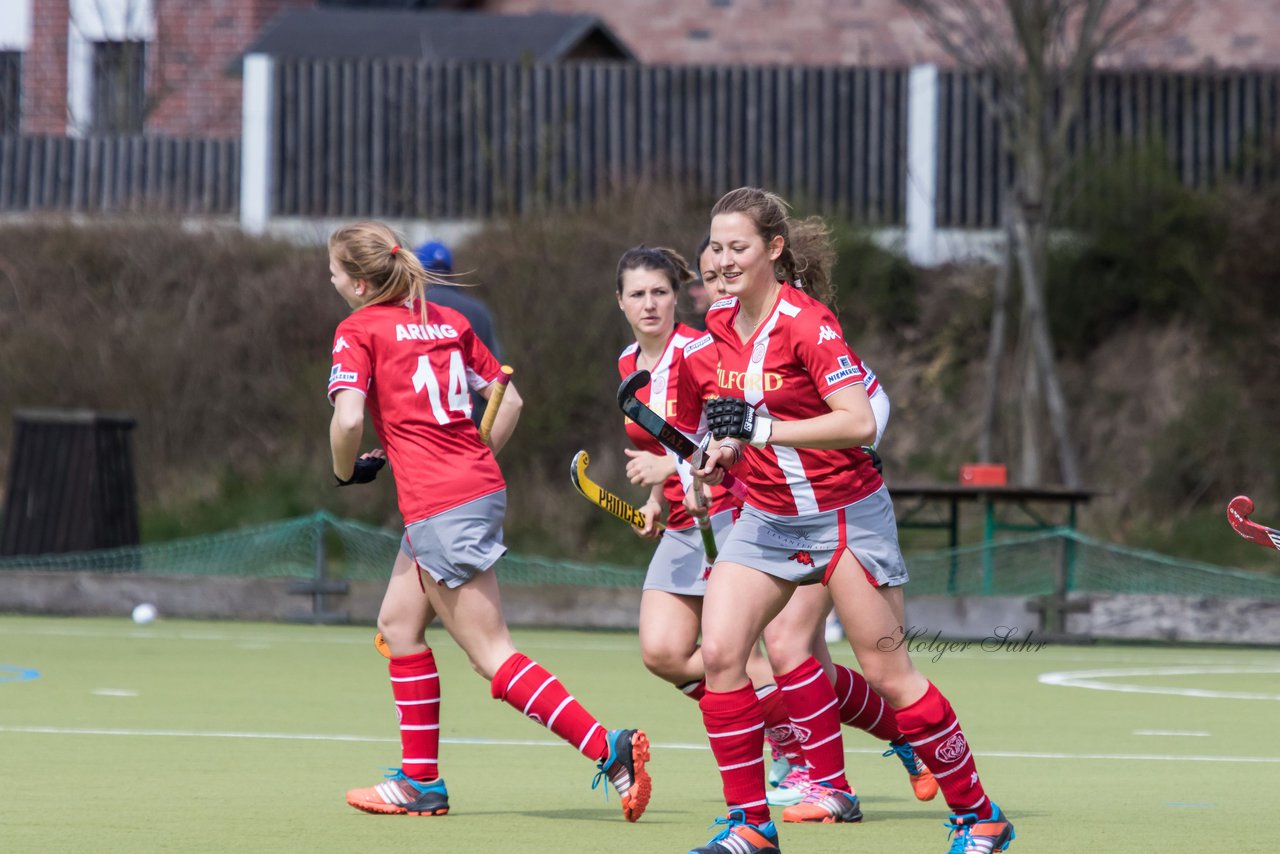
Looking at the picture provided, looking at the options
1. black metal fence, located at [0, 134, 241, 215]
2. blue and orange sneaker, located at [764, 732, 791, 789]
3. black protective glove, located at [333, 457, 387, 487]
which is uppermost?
black metal fence, located at [0, 134, 241, 215]

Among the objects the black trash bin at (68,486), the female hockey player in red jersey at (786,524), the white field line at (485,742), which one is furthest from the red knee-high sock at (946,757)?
the black trash bin at (68,486)

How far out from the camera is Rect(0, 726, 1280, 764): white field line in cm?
802

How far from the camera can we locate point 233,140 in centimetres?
2423

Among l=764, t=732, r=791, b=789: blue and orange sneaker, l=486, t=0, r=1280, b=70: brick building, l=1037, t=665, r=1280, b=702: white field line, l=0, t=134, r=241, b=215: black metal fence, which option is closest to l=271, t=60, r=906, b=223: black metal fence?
l=0, t=134, r=241, b=215: black metal fence

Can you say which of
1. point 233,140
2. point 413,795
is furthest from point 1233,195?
point 413,795

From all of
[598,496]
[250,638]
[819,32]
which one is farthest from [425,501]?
[819,32]

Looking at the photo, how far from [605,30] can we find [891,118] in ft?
21.9

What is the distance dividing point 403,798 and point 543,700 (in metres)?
0.52

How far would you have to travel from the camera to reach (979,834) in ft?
17.3

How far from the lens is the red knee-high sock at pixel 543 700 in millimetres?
6211

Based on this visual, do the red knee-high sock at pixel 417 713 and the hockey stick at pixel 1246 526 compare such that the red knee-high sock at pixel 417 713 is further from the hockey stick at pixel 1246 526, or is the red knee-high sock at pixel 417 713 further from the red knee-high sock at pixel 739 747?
the hockey stick at pixel 1246 526

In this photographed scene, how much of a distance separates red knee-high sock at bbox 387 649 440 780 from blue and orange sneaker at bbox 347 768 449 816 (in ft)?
0.13

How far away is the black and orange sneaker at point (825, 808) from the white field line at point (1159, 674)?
4846 mm

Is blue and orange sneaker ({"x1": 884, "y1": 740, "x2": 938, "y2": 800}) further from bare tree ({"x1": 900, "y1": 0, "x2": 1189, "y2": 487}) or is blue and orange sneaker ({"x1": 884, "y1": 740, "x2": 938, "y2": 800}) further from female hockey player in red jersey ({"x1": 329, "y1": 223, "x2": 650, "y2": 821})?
bare tree ({"x1": 900, "y1": 0, "x2": 1189, "y2": 487})
